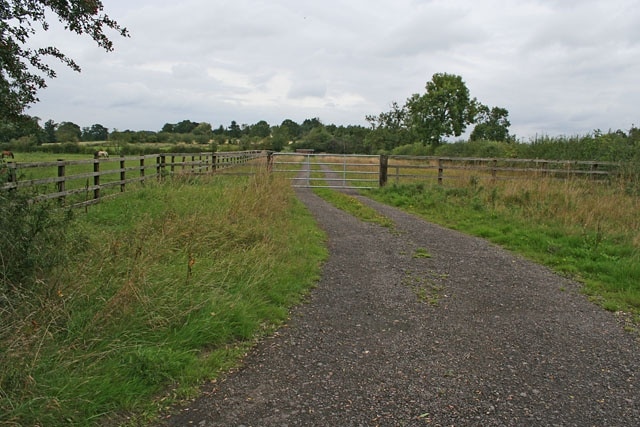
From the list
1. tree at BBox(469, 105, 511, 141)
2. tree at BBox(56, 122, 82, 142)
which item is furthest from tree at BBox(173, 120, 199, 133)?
tree at BBox(469, 105, 511, 141)

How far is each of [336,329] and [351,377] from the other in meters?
0.99

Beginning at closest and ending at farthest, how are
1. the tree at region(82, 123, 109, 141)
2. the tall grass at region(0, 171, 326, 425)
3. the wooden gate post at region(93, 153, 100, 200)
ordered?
1. the tall grass at region(0, 171, 326, 425)
2. the wooden gate post at region(93, 153, 100, 200)
3. the tree at region(82, 123, 109, 141)

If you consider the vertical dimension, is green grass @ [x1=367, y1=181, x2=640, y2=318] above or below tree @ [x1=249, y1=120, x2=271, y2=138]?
below

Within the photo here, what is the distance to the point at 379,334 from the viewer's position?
4.42 m

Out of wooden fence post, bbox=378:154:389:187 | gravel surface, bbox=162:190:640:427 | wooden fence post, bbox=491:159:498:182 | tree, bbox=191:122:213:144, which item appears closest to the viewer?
gravel surface, bbox=162:190:640:427

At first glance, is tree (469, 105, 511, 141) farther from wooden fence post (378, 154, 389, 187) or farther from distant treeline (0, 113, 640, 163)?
wooden fence post (378, 154, 389, 187)

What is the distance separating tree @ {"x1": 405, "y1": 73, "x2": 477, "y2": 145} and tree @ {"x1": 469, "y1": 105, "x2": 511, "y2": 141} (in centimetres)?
1550

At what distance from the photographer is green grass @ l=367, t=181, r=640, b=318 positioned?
6547mm

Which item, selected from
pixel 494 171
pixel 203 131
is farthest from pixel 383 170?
pixel 203 131

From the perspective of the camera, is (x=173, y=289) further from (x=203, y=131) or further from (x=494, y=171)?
(x=203, y=131)

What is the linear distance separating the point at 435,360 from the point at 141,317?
8.29ft

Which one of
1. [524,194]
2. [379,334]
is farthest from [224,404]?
[524,194]

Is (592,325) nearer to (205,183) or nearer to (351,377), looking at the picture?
(351,377)

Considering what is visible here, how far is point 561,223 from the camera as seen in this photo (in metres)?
9.90
